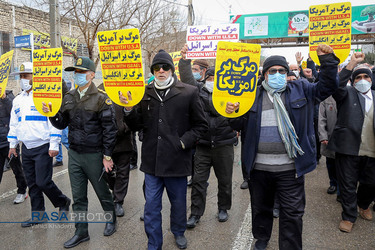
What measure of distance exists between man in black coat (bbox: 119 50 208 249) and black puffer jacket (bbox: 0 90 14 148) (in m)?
2.62

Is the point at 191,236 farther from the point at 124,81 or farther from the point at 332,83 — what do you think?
the point at 332,83

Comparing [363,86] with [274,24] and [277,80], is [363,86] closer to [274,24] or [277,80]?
[277,80]

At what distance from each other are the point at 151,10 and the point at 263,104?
12.8m

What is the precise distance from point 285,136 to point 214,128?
4.09 feet

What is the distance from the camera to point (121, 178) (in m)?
4.38

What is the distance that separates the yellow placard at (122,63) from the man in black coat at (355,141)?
249 cm

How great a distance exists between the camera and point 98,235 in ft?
12.0

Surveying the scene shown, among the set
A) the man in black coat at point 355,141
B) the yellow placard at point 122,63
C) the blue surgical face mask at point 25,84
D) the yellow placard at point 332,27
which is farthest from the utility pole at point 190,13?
Result: the yellow placard at point 122,63

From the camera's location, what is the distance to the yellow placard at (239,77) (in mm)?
2875

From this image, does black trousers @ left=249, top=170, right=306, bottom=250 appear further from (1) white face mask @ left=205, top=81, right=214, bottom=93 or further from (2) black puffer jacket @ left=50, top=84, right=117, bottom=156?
(2) black puffer jacket @ left=50, top=84, right=117, bottom=156

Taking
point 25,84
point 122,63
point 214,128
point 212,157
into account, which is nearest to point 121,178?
point 212,157

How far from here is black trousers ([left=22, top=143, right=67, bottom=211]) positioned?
3775mm

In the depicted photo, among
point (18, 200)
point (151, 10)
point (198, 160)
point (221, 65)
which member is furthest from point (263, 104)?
point (151, 10)

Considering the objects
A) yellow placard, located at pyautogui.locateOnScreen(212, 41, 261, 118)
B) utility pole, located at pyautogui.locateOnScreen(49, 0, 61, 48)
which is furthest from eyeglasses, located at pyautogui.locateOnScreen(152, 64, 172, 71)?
utility pole, located at pyautogui.locateOnScreen(49, 0, 61, 48)
